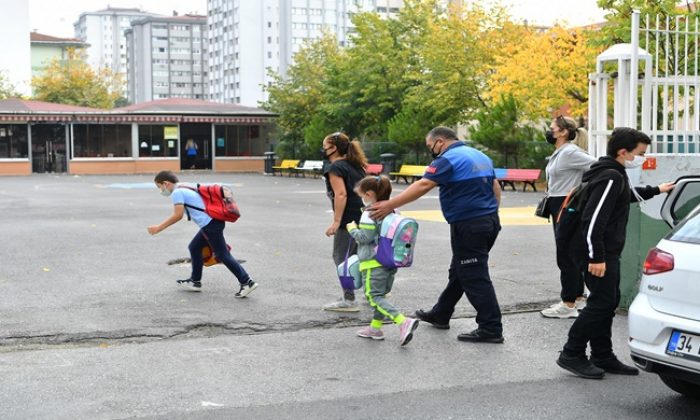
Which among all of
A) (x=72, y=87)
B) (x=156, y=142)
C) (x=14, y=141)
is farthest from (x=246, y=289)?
(x=72, y=87)

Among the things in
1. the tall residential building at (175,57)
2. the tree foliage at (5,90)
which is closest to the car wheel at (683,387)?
the tree foliage at (5,90)

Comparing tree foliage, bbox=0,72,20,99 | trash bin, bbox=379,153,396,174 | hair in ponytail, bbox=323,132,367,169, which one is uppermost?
tree foliage, bbox=0,72,20,99

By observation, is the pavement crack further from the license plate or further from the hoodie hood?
the license plate

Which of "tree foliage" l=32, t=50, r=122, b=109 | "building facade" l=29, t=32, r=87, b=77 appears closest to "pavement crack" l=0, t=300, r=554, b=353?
"tree foliage" l=32, t=50, r=122, b=109

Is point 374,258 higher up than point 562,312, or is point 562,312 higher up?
point 374,258

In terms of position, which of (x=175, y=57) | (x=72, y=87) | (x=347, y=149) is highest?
(x=175, y=57)

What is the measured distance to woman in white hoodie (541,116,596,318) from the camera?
7.82 m

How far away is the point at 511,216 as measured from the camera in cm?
1927

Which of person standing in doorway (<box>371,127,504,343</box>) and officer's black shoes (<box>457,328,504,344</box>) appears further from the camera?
officer's black shoes (<box>457,328,504,344</box>)

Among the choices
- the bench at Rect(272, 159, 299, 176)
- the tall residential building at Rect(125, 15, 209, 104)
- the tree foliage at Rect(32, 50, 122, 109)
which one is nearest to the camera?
the bench at Rect(272, 159, 299, 176)

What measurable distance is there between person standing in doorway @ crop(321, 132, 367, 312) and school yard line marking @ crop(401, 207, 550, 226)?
8.87 meters

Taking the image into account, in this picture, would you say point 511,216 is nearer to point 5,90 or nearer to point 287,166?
point 287,166

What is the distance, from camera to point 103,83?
84.9 meters

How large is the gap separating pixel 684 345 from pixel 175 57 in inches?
7777
